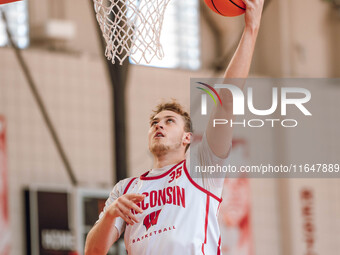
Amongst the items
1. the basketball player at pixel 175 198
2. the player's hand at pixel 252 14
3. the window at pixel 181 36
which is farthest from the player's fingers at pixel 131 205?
the window at pixel 181 36

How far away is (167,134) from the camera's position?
536cm

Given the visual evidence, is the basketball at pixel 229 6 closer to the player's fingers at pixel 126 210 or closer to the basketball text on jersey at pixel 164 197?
the basketball text on jersey at pixel 164 197

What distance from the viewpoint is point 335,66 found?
57.4 ft

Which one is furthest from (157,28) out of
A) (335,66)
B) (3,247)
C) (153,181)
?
(335,66)

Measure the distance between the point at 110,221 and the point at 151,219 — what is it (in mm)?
254

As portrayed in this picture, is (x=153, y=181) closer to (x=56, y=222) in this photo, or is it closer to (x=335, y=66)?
(x=56, y=222)

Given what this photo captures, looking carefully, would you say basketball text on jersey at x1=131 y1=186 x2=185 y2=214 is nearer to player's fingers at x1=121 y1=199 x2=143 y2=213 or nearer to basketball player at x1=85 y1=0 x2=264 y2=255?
basketball player at x1=85 y1=0 x2=264 y2=255

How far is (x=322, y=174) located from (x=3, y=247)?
7228 mm

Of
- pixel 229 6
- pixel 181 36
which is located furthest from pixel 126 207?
pixel 181 36

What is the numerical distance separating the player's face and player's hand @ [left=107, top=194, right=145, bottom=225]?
0.48 metres

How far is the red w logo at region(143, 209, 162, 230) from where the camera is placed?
5172mm

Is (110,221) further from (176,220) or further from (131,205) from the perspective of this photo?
(176,220)

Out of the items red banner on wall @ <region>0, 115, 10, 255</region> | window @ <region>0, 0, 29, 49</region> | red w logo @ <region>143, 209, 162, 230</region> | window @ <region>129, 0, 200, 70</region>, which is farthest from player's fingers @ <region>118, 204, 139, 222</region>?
window @ <region>129, 0, 200, 70</region>

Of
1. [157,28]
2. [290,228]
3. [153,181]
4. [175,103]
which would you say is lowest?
[290,228]
